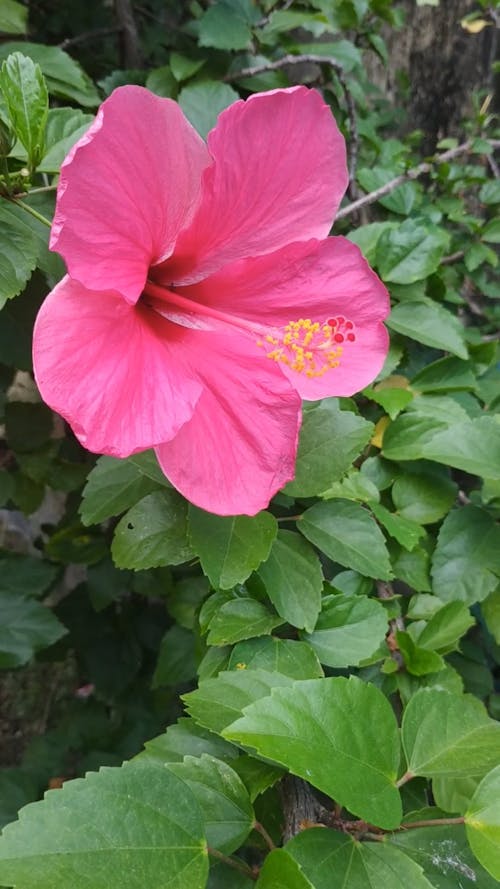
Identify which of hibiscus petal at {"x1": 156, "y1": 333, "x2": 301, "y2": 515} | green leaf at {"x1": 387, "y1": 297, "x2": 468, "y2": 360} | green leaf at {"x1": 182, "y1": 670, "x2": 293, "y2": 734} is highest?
hibiscus petal at {"x1": 156, "y1": 333, "x2": 301, "y2": 515}

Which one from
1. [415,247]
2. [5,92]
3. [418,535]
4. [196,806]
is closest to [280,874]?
[196,806]

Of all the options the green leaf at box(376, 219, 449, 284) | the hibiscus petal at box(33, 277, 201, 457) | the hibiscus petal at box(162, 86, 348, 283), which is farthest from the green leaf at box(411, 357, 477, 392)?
the hibiscus petal at box(33, 277, 201, 457)

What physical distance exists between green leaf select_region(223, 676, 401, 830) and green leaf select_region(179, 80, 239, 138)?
0.86m

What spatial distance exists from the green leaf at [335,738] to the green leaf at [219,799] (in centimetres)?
13

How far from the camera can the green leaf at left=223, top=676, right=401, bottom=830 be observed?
0.53 metres

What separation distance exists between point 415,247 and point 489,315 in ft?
2.26

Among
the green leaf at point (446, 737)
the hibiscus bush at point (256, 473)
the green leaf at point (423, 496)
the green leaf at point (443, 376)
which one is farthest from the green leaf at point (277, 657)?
the green leaf at point (443, 376)

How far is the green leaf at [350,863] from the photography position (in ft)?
1.79

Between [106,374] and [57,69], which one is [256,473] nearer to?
[106,374]

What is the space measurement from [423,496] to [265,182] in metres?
0.54

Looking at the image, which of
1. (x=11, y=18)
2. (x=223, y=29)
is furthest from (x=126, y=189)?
(x=223, y=29)

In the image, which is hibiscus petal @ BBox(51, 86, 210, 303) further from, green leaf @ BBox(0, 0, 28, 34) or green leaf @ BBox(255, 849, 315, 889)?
green leaf @ BBox(0, 0, 28, 34)

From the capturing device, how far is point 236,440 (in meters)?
0.67

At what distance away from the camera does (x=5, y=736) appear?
98.0 inches
